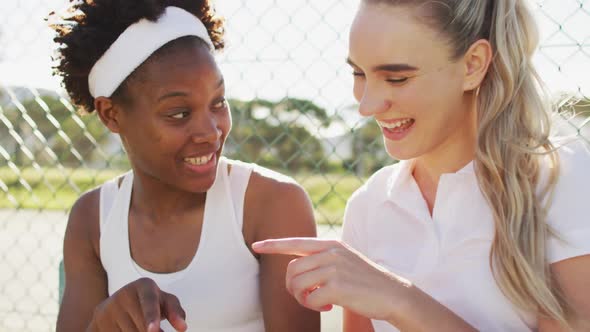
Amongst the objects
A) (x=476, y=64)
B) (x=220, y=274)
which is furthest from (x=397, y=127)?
(x=220, y=274)

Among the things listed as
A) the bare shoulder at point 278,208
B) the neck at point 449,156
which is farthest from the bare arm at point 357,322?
the neck at point 449,156

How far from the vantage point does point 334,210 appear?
1062cm

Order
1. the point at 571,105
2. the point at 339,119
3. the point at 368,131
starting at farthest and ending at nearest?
the point at 368,131 < the point at 339,119 < the point at 571,105

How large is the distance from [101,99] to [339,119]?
112cm

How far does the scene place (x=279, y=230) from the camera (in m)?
2.18

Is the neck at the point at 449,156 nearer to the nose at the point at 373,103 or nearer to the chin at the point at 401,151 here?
the chin at the point at 401,151

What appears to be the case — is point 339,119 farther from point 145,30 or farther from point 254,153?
point 254,153

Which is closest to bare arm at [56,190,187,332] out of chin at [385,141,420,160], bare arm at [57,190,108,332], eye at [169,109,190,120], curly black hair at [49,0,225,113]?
bare arm at [57,190,108,332]

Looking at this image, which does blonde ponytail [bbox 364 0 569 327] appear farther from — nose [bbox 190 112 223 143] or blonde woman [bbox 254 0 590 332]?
nose [bbox 190 112 223 143]

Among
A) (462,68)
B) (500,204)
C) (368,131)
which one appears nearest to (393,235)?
(500,204)

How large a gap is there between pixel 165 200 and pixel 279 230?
428mm

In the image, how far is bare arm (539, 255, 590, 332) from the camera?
1.67 m

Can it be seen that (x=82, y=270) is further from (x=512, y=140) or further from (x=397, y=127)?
(x=512, y=140)

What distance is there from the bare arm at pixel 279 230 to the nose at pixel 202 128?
25 cm
